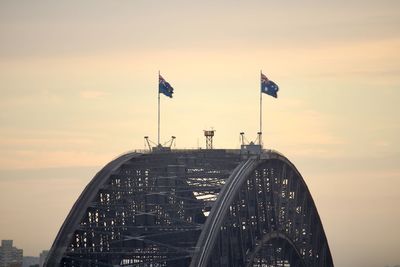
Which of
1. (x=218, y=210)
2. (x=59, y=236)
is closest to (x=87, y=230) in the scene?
(x=59, y=236)

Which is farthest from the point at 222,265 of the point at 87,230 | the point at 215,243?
the point at 87,230

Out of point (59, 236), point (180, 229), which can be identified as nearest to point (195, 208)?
point (180, 229)

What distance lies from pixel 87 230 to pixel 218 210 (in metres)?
15.6

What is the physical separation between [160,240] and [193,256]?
11.4 meters

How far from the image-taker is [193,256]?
620 feet

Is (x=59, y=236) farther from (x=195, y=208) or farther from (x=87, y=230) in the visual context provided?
(x=195, y=208)

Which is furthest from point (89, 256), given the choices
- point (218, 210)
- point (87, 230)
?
point (218, 210)

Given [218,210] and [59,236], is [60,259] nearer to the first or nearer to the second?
[59,236]

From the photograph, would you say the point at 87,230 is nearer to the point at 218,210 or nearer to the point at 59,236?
the point at 59,236

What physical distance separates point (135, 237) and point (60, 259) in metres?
8.82

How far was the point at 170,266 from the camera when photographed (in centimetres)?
19825

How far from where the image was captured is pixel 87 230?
19975cm

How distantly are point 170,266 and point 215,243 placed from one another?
6.25 m

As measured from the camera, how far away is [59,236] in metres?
198
